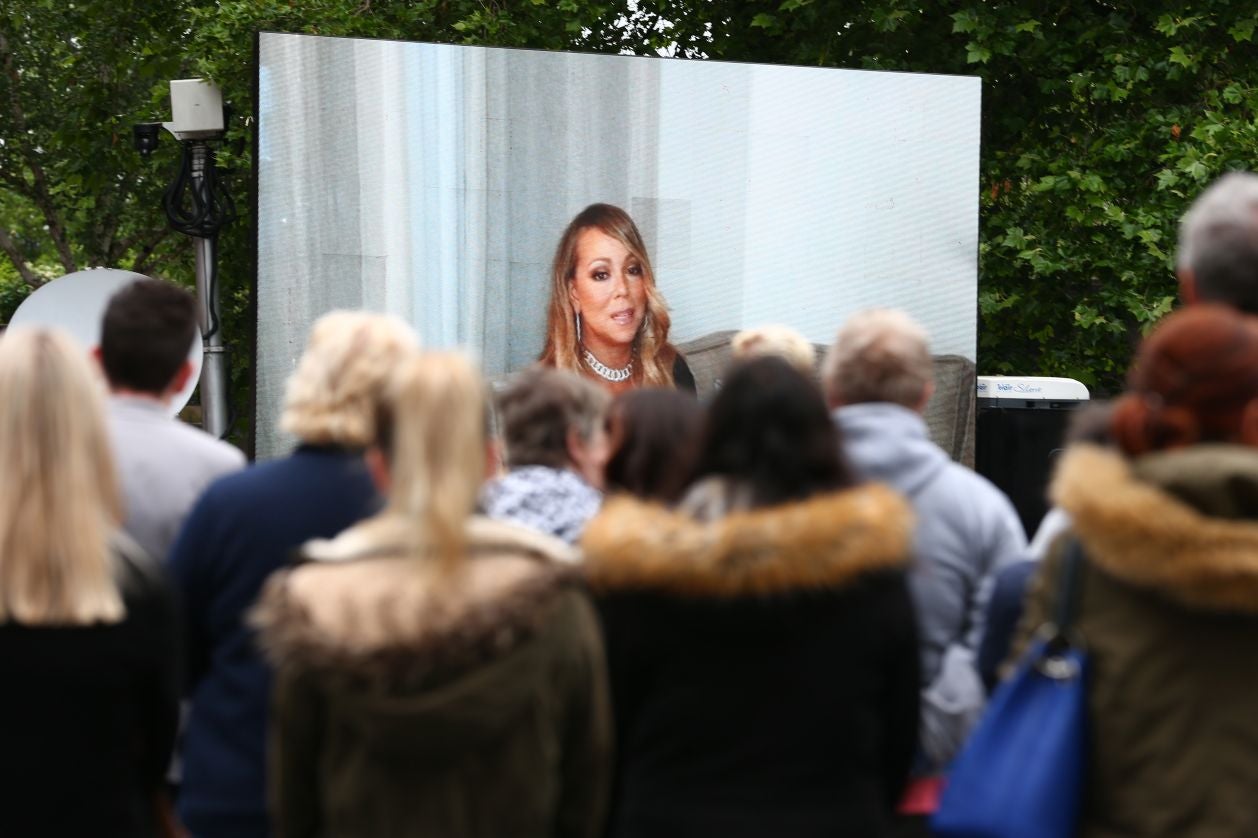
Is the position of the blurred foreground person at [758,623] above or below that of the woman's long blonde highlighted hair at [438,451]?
below

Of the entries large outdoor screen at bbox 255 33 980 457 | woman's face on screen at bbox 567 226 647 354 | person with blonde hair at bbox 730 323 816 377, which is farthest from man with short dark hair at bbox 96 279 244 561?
woman's face on screen at bbox 567 226 647 354

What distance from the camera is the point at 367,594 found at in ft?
7.95

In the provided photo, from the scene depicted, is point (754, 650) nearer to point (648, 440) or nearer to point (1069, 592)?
point (1069, 592)

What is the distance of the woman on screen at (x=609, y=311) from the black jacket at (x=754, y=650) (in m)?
6.52

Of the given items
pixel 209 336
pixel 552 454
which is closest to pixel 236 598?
pixel 552 454

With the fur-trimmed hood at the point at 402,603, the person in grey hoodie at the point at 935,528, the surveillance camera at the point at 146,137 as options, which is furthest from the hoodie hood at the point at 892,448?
the surveillance camera at the point at 146,137

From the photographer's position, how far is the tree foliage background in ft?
38.3

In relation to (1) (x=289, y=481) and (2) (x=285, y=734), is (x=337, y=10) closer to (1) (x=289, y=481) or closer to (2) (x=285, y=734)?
(1) (x=289, y=481)

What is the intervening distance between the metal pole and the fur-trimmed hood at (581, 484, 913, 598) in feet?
26.7

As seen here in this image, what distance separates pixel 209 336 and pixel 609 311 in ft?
9.29

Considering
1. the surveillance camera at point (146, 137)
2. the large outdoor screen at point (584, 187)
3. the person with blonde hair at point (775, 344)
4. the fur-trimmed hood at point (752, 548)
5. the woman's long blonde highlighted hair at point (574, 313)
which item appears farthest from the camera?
the surveillance camera at point (146, 137)

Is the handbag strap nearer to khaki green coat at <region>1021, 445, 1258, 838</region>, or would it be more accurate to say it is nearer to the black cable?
khaki green coat at <region>1021, 445, 1258, 838</region>

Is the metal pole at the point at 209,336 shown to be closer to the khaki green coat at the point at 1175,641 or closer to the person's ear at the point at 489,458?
the person's ear at the point at 489,458

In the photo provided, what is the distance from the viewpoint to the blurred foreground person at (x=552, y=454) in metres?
3.48
